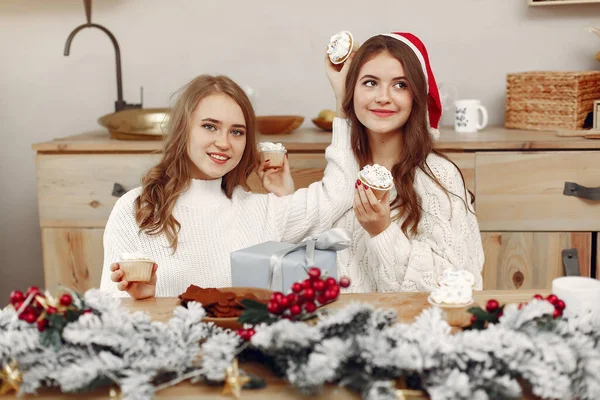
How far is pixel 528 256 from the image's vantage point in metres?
2.54

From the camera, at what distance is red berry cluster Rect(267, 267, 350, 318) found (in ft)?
3.84

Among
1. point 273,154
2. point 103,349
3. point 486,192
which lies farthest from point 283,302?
point 486,192

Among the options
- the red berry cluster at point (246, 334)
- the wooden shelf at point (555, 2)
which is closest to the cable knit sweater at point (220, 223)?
the red berry cluster at point (246, 334)

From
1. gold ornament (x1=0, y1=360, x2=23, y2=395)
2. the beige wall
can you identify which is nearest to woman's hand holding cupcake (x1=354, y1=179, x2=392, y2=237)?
gold ornament (x1=0, y1=360, x2=23, y2=395)

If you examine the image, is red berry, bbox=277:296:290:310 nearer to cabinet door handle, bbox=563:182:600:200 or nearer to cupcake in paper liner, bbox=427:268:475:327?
cupcake in paper liner, bbox=427:268:475:327

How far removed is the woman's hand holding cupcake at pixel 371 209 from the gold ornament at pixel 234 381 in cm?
75

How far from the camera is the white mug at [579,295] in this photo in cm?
120

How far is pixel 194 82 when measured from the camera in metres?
2.00

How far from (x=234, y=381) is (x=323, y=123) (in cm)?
186

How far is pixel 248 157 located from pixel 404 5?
1274 mm

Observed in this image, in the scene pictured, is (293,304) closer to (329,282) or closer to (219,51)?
(329,282)

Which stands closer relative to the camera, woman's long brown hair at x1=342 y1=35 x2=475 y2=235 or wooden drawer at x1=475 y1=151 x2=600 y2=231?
woman's long brown hair at x1=342 y1=35 x2=475 y2=235

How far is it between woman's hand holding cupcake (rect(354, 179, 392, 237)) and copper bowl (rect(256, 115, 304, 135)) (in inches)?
36.8

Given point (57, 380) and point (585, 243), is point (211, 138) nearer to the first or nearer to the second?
point (57, 380)
